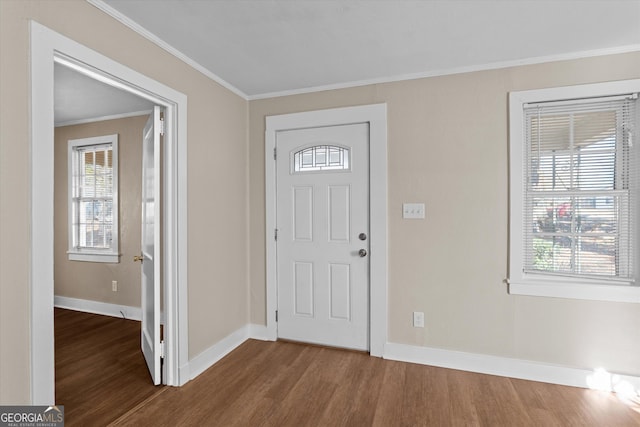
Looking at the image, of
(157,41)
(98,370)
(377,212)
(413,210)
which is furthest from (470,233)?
(98,370)

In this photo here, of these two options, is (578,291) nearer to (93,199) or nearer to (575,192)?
(575,192)

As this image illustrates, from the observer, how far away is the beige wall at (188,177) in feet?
4.57

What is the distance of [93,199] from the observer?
4047 millimetres

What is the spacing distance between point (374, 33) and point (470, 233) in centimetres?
Result: 171

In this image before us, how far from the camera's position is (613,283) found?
236 cm

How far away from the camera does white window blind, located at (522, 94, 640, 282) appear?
235 cm

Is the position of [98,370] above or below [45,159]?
below

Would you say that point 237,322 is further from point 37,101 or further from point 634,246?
point 634,246

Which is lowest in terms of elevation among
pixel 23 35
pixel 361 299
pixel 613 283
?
pixel 361 299

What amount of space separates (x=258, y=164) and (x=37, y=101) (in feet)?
6.23

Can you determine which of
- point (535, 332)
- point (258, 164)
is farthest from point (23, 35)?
point (535, 332)

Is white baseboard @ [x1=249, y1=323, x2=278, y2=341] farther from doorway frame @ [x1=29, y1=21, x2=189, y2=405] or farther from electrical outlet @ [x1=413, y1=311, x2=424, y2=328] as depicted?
doorway frame @ [x1=29, y1=21, x2=189, y2=405]

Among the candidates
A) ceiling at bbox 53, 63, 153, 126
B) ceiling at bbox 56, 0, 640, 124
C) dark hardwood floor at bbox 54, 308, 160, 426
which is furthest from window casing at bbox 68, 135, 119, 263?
ceiling at bbox 56, 0, 640, 124

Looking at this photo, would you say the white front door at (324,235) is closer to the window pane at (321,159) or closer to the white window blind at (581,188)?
the window pane at (321,159)
